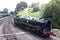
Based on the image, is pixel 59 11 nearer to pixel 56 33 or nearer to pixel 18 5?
pixel 56 33

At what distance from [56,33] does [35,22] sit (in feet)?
11.4

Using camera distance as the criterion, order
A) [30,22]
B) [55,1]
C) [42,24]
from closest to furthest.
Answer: [42,24], [30,22], [55,1]

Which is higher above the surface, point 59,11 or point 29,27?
point 59,11

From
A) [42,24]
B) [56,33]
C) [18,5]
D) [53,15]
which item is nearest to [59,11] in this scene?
[53,15]

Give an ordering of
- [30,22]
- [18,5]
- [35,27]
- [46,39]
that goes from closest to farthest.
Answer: [46,39] < [35,27] < [30,22] < [18,5]

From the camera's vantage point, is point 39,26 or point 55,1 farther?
point 55,1

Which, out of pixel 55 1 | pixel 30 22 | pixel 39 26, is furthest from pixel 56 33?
pixel 55 1

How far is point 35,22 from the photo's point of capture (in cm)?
2478

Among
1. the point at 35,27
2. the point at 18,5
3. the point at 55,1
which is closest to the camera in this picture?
the point at 35,27

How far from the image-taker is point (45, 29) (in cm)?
2217

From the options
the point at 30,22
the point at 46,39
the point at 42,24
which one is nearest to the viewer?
the point at 46,39

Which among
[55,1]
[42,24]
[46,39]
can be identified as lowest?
[46,39]

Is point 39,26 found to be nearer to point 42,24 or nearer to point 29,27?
point 42,24

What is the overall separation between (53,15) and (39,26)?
600 centimetres
